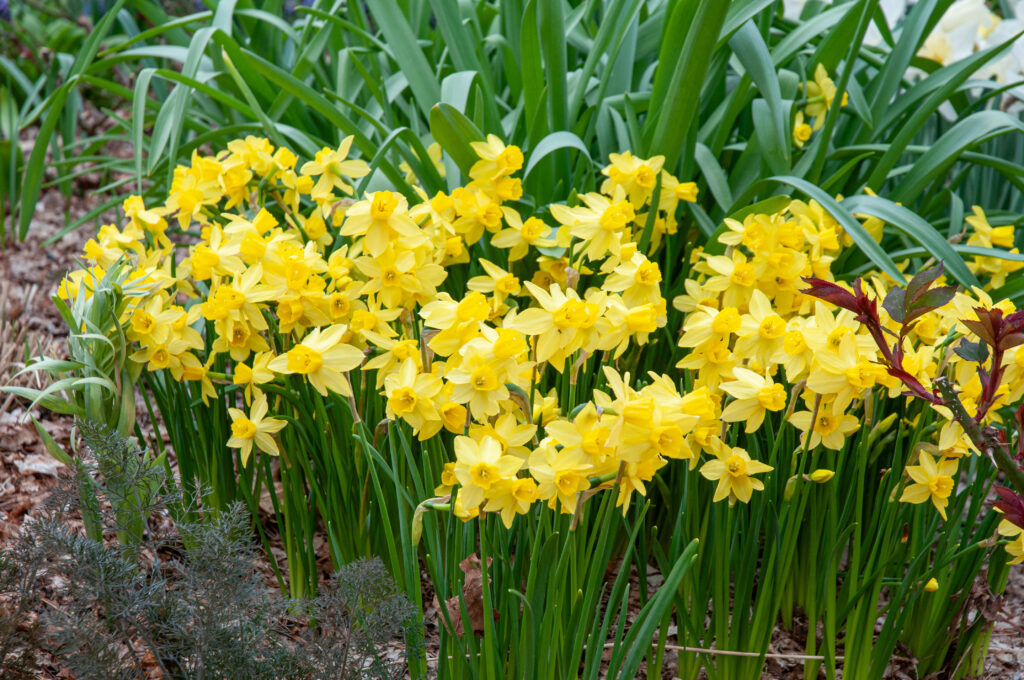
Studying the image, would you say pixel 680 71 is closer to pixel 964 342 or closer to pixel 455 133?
pixel 455 133

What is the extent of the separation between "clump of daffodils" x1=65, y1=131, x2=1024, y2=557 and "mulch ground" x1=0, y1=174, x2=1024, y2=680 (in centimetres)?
36

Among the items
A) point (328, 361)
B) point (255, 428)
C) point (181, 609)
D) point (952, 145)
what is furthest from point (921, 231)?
point (181, 609)

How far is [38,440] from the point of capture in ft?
6.70

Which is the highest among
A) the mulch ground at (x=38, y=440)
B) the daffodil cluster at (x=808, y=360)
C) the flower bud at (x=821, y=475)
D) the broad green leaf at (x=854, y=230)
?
the broad green leaf at (x=854, y=230)

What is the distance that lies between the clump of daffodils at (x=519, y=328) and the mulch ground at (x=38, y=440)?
357mm

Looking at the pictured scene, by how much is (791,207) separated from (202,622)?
1288 mm

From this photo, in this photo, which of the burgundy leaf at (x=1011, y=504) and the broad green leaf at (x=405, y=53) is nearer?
the burgundy leaf at (x=1011, y=504)

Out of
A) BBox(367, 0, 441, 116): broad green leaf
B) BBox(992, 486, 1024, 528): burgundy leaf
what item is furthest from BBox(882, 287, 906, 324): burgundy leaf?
BBox(367, 0, 441, 116): broad green leaf

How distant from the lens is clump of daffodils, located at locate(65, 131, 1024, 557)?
1065 mm

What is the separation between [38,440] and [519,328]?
147cm

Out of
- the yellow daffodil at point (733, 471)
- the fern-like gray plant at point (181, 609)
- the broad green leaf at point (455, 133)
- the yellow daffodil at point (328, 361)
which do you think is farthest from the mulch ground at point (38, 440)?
the broad green leaf at point (455, 133)

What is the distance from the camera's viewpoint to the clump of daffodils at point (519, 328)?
Answer: 107cm

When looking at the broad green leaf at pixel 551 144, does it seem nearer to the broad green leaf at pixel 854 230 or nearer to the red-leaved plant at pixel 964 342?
the broad green leaf at pixel 854 230

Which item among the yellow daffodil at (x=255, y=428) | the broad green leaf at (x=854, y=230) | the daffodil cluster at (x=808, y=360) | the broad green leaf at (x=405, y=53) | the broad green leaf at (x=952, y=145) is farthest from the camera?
the broad green leaf at (x=405, y=53)
